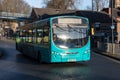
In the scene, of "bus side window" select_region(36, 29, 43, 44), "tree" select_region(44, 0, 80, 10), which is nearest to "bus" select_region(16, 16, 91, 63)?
"bus side window" select_region(36, 29, 43, 44)

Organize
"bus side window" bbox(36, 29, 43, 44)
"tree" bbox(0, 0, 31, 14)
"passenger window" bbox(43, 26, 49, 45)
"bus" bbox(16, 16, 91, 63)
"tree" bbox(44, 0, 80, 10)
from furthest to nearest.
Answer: "tree" bbox(0, 0, 31, 14) < "tree" bbox(44, 0, 80, 10) < "bus side window" bbox(36, 29, 43, 44) < "passenger window" bbox(43, 26, 49, 45) < "bus" bbox(16, 16, 91, 63)

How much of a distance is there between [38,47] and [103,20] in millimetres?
53276

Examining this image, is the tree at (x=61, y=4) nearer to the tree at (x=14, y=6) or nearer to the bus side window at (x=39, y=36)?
the tree at (x=14, y=6)

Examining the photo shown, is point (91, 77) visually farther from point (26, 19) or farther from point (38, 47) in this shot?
point (26, 19)

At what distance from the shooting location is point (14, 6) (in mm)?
138875

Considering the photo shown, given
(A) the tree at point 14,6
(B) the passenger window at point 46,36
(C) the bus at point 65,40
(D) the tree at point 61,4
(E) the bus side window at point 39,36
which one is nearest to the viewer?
(C) the bus at point 65,40

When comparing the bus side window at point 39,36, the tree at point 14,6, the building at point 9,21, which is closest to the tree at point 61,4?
the building at point 9,21

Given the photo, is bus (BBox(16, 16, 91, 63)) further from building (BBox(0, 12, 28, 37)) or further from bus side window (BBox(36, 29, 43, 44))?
building (BBox(0, 12, 28, 37))

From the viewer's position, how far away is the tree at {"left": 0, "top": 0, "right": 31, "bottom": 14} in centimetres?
13275

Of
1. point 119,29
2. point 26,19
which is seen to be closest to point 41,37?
point 119,29

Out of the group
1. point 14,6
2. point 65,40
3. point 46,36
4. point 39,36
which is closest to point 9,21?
point 14,6

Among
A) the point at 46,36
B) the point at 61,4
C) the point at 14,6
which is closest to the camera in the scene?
the point at 46,36

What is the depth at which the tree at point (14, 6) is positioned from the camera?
132750 mm

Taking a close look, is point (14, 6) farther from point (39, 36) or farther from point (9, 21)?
point (39, 36)
